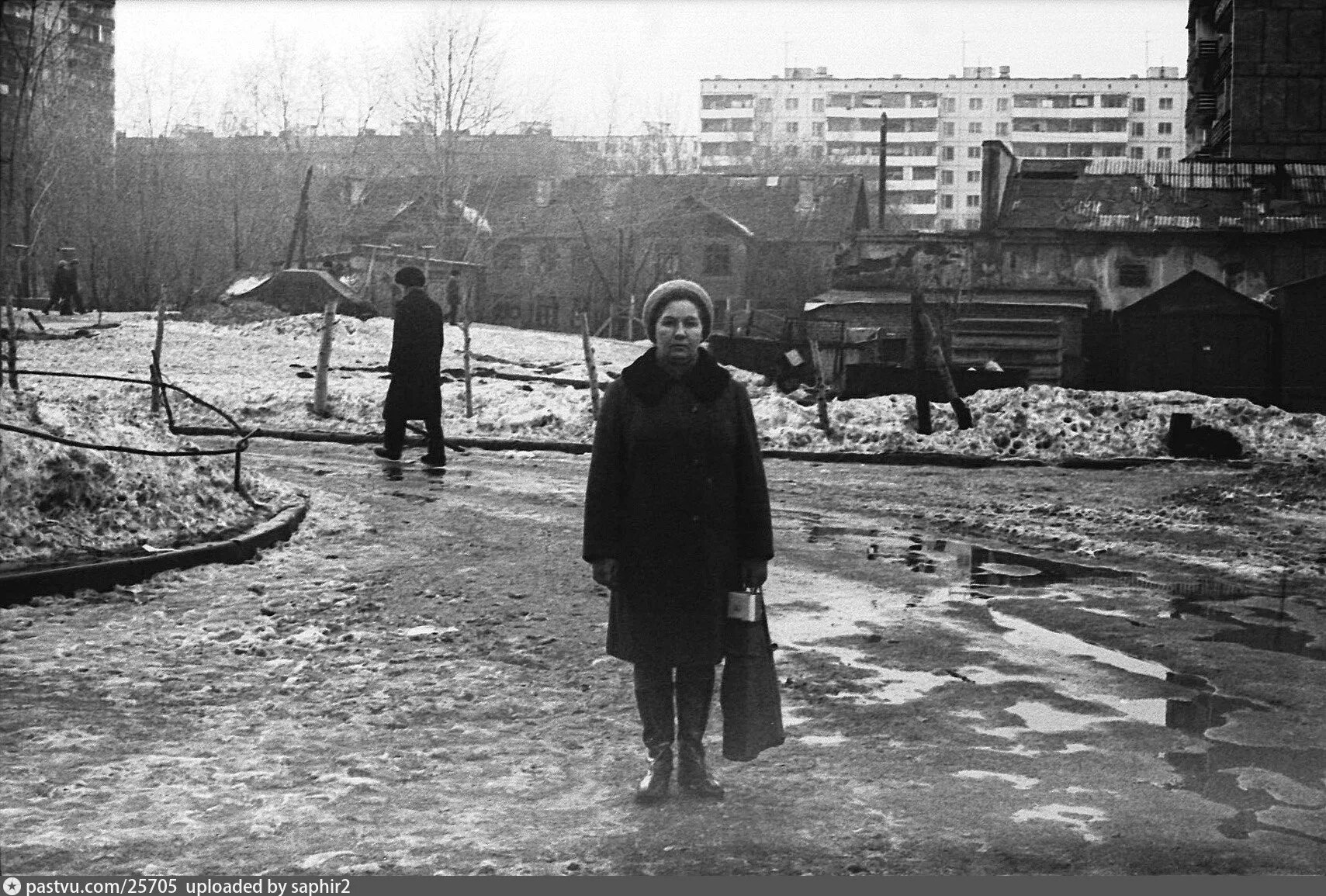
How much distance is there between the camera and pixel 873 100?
452 ft

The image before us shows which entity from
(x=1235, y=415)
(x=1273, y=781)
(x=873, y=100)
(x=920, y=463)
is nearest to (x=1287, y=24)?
(x=1235, y=415)

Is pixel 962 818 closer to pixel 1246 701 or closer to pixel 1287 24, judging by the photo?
pixel 1246 701

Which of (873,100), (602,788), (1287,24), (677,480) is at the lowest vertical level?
(602,788)

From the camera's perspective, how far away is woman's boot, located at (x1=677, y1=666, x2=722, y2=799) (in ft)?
→ 16.5

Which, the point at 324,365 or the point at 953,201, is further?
the point at 953,201

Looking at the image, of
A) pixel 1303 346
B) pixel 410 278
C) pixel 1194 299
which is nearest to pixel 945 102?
pixel 1194 299

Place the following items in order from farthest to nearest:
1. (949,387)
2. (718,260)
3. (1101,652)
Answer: (718,260), (949,387), (1101,652)

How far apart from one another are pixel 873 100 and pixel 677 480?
451 feet

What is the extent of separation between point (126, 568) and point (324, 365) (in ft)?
40.4

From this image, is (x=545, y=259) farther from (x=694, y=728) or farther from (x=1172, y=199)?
(x=694, y=728)

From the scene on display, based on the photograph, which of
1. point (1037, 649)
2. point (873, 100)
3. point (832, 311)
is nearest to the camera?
point (1037, 649)

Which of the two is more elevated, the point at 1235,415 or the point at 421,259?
the point at 421,259

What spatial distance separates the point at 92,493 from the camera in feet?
32.1

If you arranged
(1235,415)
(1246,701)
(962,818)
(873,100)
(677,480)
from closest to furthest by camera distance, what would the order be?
(962,818)
(677,480)
(1246,701)
(1235,415)
(873,100)
